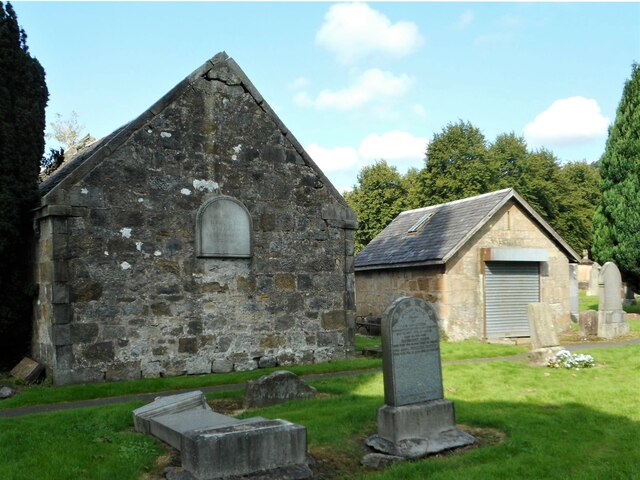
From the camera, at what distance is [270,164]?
13961 mm

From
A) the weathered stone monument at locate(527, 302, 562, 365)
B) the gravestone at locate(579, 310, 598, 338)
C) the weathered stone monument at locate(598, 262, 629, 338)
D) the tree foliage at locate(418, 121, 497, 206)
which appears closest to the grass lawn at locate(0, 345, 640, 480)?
the weathered stone monument at locate(527, 302, 562, 365)

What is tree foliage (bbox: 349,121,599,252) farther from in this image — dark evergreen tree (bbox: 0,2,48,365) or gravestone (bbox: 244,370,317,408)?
gravestone (bbox: 244,370,317,408)

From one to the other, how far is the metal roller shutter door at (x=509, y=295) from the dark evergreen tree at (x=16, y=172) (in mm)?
13242

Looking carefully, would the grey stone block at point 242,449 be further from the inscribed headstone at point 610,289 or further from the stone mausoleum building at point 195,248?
the inscribed headstone at point 610,289

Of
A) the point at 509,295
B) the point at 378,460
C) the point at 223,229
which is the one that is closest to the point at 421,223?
the point at 509,295

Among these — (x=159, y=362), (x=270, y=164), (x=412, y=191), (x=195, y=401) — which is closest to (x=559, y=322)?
(x=270, y=164)

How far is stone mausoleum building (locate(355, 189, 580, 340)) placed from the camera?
61.8 ft

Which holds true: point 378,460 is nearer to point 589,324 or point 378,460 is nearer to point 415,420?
point 415,420

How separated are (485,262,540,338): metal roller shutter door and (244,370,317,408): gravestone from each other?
10.8 m

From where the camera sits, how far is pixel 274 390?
9672 mm

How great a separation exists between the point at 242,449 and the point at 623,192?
A: 989 inches

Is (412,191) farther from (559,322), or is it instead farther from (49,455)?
(49,455)

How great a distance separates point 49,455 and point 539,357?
10388mm

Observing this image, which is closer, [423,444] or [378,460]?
[378,460]
